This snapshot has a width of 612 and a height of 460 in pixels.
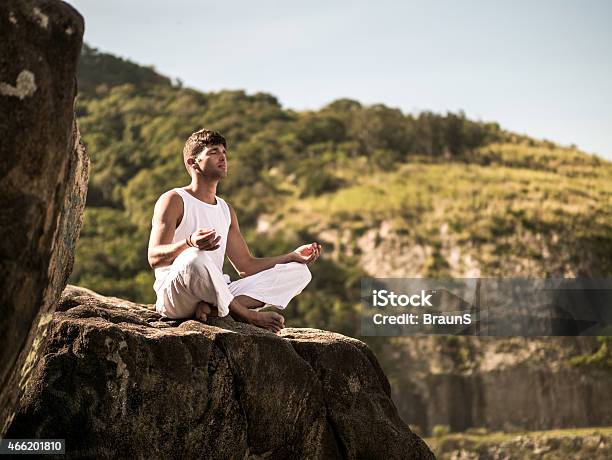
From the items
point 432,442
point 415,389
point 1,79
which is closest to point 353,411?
point 1,79

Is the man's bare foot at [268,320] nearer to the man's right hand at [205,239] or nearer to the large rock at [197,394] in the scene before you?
the large rock at [197,394]

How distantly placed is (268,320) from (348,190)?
37.9m

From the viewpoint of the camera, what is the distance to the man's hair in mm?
5527

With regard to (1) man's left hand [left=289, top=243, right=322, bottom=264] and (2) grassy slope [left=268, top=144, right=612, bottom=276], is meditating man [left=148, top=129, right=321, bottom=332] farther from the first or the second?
(2) grassy slope [left=268, top=144, right=612, bottom=276]

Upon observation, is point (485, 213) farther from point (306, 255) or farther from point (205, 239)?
point (205, 239)

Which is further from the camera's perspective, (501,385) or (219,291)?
(501,385)

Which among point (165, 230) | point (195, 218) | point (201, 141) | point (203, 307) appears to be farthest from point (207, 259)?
point (201, 141)

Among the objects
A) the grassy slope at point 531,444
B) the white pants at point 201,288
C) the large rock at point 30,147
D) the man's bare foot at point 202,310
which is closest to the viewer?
the large rock at point 30,147

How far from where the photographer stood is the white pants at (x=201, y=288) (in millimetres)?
4984

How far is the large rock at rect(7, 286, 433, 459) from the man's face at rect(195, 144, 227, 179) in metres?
0.90

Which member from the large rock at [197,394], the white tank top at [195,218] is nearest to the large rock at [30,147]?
Result: the large rock at [197,394]

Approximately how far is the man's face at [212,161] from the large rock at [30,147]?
5.90 feet

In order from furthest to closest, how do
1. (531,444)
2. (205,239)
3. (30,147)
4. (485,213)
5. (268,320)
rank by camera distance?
(485,213)
(531,444)
(268,320)
(205,239)
(30,147)

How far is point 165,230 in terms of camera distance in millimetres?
5391
